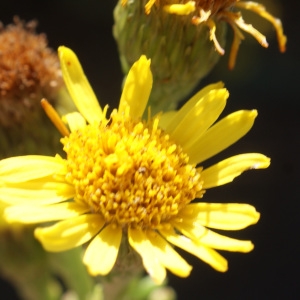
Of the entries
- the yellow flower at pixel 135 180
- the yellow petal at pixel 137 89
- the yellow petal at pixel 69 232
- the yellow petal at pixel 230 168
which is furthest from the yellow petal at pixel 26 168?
the yellow petal at pixel 230 168

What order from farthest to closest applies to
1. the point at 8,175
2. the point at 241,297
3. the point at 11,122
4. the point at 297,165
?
the point at 297,165
the point at 241,297
the point at 11,122
the point at 8,175

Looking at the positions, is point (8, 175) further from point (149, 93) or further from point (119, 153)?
point (149, 93)

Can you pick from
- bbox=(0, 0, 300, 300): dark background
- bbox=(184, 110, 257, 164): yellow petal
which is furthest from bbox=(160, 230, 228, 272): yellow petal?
bbox=(0, 0, 300, 300): dark background

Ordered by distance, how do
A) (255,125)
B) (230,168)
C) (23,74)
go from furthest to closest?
1. (255,125)
2. (23,74)
3. (230,168)

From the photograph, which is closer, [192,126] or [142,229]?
[142,229]

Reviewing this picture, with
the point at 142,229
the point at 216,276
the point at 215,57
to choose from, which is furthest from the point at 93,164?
the point at 216,276

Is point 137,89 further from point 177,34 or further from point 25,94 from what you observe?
point 25,94

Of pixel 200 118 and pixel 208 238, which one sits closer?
pixel 208 238

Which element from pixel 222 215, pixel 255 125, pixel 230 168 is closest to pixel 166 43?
pixel 230 168
